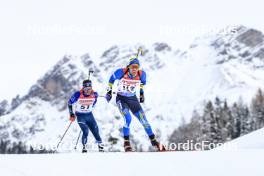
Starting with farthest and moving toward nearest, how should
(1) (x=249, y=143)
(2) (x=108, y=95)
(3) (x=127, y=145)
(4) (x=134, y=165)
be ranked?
(2) (x=108, y=95), (3) (x=127, y=145), (1) (x=249, y=143), (4) (x=134, y=165)

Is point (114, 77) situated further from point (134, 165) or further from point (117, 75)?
point (134, 165)

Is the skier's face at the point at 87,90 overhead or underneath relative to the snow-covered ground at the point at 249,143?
overhead

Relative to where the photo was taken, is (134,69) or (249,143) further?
(134,69)

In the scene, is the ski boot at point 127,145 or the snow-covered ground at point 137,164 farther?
the ski boot at point 127,145

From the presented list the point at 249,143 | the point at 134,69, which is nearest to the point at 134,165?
the point at 249,143

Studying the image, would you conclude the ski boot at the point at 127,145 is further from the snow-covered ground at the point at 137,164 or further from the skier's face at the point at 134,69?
the snow-covered ground at the point at 137,164

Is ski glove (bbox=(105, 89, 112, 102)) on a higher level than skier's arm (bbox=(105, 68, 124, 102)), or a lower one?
lower

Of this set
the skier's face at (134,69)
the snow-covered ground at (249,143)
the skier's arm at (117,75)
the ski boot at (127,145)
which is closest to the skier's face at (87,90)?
the skier's arm at (117,75)

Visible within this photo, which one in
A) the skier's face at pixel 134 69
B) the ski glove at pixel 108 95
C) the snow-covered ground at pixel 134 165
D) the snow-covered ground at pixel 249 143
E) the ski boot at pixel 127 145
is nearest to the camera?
the snow-covered ground at pixel 134 165

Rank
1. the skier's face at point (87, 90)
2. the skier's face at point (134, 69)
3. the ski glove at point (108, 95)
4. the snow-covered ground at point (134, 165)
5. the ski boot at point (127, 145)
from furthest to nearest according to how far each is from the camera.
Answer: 1. the skier's face at point (87, 90)
2. the ski glove at point (108, 95)
3. the skier's face at point (134, 69)
4. the ski boot at point (127, 145)
5. the snow-covered ground at point (134, 165)

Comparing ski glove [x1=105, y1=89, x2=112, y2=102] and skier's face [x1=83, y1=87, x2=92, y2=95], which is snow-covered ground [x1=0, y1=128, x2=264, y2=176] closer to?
ski glove [x1=105, y1=89, x2=112, y2=102]

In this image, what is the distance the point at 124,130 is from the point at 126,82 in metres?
1.23

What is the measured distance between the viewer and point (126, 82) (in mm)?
12695

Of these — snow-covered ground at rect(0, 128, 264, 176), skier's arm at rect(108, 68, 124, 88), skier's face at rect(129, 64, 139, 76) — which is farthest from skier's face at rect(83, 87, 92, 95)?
snow-covered ground at rect(0, 128, 264, 176)
